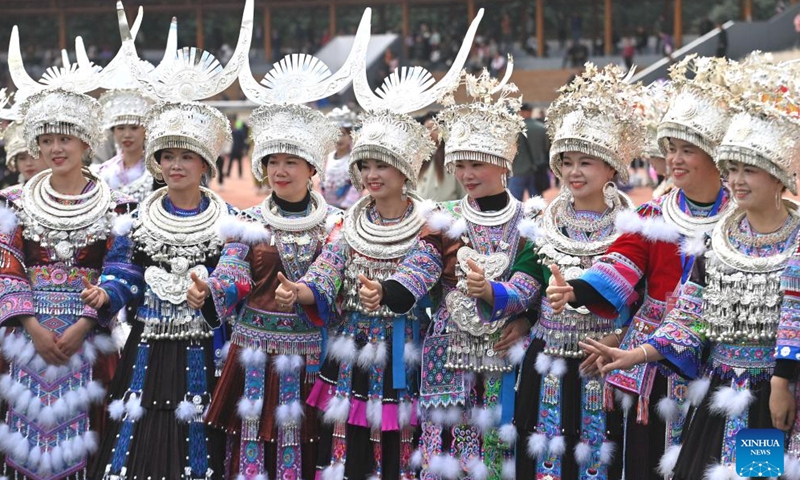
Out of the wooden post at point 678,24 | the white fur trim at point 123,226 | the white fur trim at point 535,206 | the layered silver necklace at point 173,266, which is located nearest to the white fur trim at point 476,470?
the white fur trim at point 535,206

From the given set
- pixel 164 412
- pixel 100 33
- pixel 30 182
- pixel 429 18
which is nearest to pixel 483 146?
pixel 164 412

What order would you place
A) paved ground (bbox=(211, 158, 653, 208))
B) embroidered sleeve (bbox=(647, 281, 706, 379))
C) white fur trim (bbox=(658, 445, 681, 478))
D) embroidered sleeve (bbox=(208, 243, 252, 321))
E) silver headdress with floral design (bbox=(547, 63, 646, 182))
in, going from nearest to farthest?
embroidered sleeve (bbox=(647, 281, 706, 379)) < white fur trim (bbox=(658, 445, 681, 478)) < silver headdress with floral design (bbox=(547, 63, 646, 182)) < embroidered sleeve (bbox=(208, 243, 252, 321)) < paved ground (bbox=(211, 158, 653, 208))

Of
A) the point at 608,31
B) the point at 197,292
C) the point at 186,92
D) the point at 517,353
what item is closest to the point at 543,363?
the point at 517,353

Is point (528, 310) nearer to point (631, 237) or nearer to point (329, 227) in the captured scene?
point (631, 237)

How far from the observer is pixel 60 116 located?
5.59 meters

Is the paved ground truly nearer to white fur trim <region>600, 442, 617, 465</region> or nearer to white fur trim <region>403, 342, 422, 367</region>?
white fur trim <region>403, 342, 422, 367</region>

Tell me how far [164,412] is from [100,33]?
3917 centimetres

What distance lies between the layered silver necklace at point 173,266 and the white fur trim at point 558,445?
175 cm

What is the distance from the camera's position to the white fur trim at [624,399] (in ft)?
16.0

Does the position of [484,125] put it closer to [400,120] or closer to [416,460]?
[400,120]

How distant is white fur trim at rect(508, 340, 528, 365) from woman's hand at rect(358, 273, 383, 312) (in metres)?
0.68

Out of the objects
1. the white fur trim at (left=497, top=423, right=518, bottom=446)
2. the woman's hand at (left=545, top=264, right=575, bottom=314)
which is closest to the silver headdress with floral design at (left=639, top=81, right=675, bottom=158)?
the woman's hand at (left=545, top=264, right=575, bottom=314)

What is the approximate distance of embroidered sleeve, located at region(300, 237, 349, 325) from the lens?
513cm

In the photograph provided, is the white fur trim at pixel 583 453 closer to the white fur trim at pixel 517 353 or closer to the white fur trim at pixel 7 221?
the white fur trim at pixel 517 353
